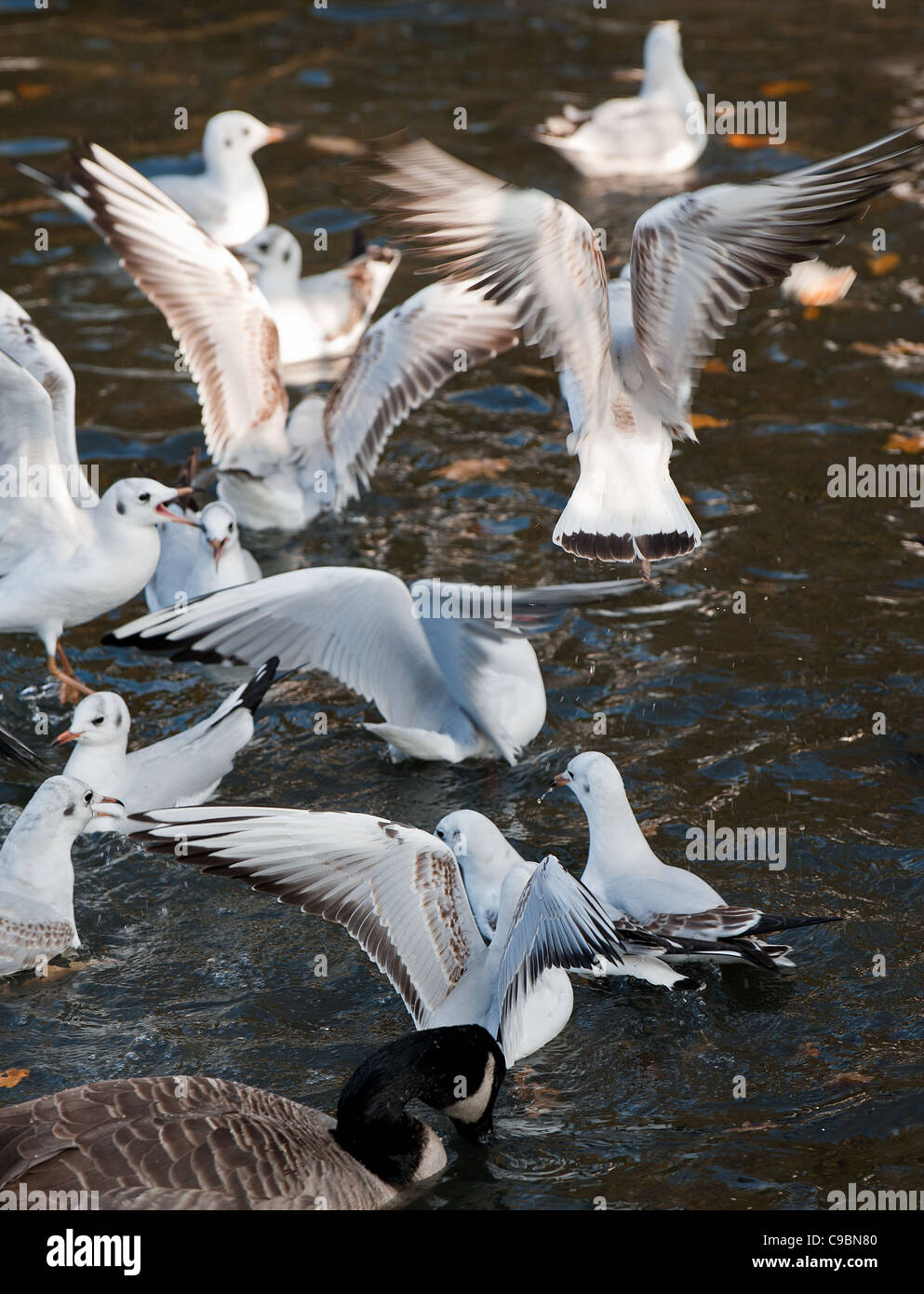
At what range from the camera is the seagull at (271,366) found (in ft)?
28.2

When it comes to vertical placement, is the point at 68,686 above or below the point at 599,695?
above

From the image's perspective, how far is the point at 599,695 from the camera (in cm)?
743

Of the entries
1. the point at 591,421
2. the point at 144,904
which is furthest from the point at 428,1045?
the point at 591,421

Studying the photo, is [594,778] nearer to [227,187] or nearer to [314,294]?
[314,294]

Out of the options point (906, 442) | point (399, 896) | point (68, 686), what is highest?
point (906, 442)

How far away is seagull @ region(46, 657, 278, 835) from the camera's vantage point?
6438 mm

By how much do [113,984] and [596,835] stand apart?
1.74 m

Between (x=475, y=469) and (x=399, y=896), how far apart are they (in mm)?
4656

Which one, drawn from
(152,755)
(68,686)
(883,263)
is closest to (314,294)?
(883,263)

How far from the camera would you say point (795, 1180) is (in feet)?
15.2

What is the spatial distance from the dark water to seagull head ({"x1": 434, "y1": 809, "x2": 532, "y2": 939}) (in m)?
0.45

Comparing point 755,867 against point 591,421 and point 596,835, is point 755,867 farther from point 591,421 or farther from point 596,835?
point 591,421

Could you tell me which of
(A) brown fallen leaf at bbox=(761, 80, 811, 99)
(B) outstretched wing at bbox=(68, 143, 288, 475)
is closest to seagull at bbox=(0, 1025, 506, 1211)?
(B) outstretched wing at bbox=(68, 143, 288, 475)

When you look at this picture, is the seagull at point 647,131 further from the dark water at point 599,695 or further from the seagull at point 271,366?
the seagull at point 271,366
